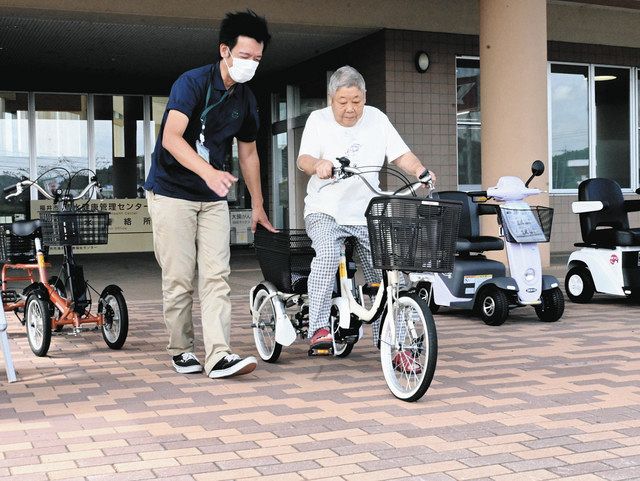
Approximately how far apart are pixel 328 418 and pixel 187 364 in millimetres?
1304

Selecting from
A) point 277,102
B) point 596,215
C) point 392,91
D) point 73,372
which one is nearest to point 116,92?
point 277,102

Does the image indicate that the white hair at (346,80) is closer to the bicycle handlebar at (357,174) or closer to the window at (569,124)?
the bicycle handlebar at (357,174)

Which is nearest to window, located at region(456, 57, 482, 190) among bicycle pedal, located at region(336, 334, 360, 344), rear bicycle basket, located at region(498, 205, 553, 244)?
rear bicycle basket, located at region(498, 205, 553, 244)

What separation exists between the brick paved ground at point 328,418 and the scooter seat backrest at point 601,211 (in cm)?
229

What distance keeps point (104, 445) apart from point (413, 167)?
217 cm

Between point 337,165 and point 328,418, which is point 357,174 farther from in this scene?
point 328,418

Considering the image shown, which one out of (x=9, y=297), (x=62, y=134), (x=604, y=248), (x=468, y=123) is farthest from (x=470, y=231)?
(x=62, y=134)

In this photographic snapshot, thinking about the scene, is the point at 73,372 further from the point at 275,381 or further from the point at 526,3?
the point at 526,3

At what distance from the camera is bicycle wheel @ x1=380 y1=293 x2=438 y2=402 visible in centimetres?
391

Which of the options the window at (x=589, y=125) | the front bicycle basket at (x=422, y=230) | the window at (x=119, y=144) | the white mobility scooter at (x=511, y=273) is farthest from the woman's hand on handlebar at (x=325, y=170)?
the window at (x=119, y=144)

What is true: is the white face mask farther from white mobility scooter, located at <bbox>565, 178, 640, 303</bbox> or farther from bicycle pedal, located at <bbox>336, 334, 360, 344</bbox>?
white mobility scooter, located at <bbox>565, 178, 640, 303</bbox>

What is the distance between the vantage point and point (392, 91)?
500 inches

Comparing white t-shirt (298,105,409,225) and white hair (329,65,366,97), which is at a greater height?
white hair (329,65,366,97)

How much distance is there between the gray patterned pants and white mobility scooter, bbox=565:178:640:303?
3.35 meters
